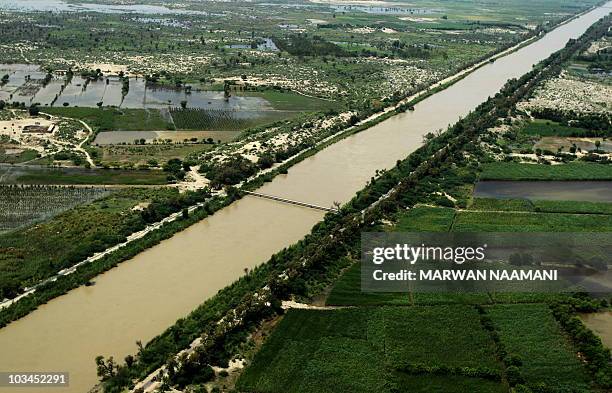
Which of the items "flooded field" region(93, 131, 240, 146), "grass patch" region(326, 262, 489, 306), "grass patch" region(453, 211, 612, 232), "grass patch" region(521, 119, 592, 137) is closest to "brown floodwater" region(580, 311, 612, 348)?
"grass patch" region(326, 262, 489, 306)

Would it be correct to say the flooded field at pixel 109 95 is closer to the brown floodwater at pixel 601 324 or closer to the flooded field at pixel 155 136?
the flooded field at pixel 155 136

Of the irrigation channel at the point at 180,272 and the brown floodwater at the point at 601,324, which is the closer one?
the irrigation channel at the point at 180,272

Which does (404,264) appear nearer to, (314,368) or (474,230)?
(474,230)

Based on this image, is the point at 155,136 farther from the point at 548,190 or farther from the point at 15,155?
the point at 548,190

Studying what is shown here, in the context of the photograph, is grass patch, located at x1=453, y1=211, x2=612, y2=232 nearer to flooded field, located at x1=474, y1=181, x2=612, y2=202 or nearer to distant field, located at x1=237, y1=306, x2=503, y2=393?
flooded field, located at x1=474, y1=181, x2=612, y2=202

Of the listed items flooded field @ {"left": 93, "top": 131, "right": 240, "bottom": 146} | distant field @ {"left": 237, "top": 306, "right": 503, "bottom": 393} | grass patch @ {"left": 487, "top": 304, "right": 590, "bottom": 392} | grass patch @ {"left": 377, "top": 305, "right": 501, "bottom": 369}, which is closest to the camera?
distant field @ {"left": 237, "top": 306, "right": 503, "bottom": 393}

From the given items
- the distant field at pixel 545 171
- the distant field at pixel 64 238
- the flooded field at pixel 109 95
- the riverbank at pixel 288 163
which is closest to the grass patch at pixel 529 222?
the distant field at pixel 545 171

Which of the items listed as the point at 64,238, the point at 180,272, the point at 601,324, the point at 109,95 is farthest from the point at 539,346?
the point at 109,95
